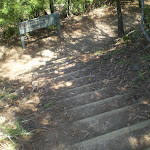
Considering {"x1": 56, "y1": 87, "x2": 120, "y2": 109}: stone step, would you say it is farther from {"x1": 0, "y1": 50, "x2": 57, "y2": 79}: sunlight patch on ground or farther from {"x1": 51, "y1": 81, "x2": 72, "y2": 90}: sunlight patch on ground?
{"x1": 0, "y1": 50, "x2": 57, "y2": 79}: sunlight patch on ground

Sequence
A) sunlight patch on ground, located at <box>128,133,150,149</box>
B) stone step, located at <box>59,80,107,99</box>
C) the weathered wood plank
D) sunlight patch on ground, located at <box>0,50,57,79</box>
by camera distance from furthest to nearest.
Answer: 1. the weathered wood plank
2. sunlight patch on ground, located at <box>0,50,57,79</box>
3. stone step, located at <box>59,80,107,99</box>
4. sunlight patch on ground, located at <box>128,133,150,149</box>

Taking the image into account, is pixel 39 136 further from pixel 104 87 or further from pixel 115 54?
pixel 115 54

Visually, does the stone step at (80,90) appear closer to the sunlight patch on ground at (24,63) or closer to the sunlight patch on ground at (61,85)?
the sunlight patch on ground at (61,85)

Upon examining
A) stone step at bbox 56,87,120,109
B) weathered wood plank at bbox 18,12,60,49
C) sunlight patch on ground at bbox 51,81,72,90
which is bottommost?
sunlight patch on ground at bbox 51,81,72,90

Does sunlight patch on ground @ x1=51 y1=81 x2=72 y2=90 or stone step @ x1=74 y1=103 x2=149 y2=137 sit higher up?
stone step @ x1=74 y1=103 x2=149 y2=137

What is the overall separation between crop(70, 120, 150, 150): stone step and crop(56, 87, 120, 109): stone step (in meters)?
1.12

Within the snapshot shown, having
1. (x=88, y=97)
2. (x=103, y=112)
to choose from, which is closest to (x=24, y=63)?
(x=88, y=97)

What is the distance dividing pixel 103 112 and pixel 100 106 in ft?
0.48

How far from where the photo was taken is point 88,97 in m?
3.32

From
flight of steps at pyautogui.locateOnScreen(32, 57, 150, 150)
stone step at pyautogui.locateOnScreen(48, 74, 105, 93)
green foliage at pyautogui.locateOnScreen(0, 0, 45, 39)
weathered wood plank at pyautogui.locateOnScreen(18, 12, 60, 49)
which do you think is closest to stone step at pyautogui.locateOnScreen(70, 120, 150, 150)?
flight of steps at pyautogui.locateOnScreen(32, 57, 150, 150)

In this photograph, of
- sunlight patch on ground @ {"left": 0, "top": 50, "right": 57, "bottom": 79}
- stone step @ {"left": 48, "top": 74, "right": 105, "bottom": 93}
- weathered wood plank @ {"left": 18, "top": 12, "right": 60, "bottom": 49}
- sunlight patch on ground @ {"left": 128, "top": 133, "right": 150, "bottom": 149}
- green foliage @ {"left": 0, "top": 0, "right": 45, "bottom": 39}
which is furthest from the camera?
weathered wood plank @ {"left": 18, "top": 12, "right": 60, "bottom": 49}

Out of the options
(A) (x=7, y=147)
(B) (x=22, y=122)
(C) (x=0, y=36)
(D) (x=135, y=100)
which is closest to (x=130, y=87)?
(D) (x=135, y=100)

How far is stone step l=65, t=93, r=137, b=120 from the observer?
2.79m

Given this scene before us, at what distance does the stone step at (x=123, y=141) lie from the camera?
6.37 ft
